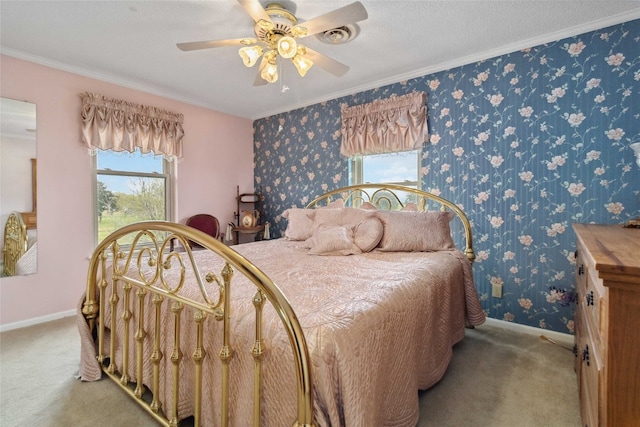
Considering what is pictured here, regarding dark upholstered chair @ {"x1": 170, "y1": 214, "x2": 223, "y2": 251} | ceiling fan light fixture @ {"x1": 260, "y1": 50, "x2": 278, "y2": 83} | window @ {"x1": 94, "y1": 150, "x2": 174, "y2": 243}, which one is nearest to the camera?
ceiling fan light fixture @ {"x1": 260, "y1": 50, "x2": 278, "y2": 83}

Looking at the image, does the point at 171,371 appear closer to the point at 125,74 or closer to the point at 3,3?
the point at 3,3

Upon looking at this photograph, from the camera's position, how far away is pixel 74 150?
3.02 meters

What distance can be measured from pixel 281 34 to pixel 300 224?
5.38 feet

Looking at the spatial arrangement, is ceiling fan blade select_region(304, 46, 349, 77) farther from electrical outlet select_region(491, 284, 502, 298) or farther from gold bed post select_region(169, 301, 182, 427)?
electrical outlet select_region(491, 284, 502, 298)

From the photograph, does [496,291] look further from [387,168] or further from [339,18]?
[339,18]

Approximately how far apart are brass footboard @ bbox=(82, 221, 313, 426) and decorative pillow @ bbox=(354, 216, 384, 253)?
122 centimetres

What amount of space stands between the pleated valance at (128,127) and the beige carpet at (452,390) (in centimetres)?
193

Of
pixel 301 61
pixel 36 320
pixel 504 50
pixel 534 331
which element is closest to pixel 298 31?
pixel 301 61

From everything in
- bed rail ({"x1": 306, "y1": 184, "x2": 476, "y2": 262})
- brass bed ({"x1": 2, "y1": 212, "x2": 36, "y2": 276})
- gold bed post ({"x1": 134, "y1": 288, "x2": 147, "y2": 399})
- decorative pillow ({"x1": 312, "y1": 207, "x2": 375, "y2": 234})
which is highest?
bed rail ({"x1": 306, "y1": 184, "x2": 476, "y2": 262})

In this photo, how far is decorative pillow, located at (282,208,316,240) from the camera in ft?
9.76

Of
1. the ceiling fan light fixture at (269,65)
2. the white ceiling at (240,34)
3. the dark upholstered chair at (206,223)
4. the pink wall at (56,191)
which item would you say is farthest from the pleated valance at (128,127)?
the ceiling fan light fixture at (269,65)

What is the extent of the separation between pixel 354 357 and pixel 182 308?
2.57 feet

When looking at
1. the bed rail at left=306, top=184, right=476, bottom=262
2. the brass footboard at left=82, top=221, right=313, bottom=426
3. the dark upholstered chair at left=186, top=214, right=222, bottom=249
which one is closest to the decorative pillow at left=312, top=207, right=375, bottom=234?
the bed rail at left=306, top=184, right=476, bottom=262

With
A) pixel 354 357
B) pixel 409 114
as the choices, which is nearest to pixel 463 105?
pixel 409 114
